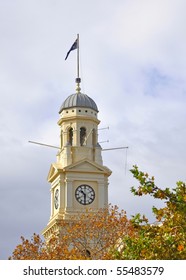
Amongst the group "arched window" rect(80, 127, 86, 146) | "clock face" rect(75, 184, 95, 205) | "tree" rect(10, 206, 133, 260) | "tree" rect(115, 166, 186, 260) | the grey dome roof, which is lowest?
"tree" rect(115, 166, 186, 260)

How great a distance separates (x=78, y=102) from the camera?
91.5 meters

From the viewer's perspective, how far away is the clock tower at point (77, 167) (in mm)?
88000

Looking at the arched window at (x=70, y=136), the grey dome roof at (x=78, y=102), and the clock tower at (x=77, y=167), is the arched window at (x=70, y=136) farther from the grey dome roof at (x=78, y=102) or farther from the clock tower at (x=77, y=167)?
the grey dome roof at (x=78, y=102)

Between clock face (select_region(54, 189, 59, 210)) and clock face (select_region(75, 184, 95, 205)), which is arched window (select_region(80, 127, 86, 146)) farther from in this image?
clock face (select_region(54, 189, 59, 210))

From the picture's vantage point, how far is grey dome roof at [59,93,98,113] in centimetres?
9150

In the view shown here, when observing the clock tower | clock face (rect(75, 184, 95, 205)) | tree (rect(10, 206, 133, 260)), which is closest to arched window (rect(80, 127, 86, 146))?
the clock tower

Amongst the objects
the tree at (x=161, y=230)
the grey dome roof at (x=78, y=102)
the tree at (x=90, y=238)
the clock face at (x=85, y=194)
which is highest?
the grey dome roof at (x=78, y=102)

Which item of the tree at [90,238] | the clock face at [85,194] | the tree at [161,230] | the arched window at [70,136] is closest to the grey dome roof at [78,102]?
the arched window at [70,136]

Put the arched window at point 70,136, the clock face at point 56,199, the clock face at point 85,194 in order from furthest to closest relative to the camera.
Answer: the arched window at point 70,136, the clock face at point 56,199, the clock face at point 85,194

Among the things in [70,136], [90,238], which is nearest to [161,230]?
[90,238]

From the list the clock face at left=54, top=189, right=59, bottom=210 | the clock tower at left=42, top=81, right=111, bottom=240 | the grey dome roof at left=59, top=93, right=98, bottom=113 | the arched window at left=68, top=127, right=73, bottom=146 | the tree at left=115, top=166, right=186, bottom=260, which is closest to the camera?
the tree at left=115, top=166, right=186, bottom=260

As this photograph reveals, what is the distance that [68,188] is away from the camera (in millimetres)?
88375
